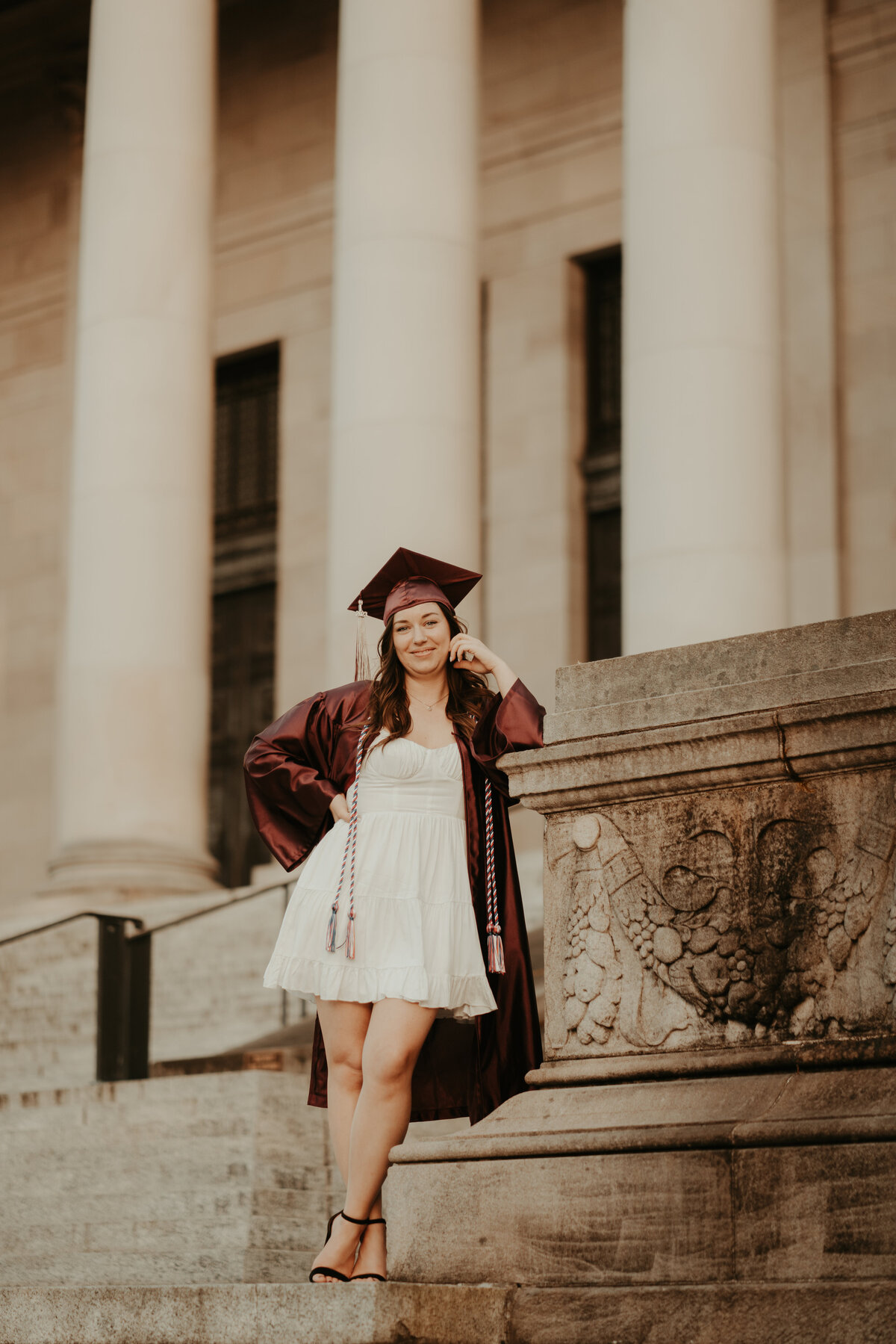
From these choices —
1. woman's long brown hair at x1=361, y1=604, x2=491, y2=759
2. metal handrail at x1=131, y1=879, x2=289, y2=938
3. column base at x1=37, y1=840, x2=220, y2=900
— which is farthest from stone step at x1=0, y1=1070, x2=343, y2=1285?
column base at x1=37, y1=840, x2=220, y2=900

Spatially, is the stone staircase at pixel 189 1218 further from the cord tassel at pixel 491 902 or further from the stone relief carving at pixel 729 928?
the cord tassel at pixel 491 902

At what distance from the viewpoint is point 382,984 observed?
6.67 metres

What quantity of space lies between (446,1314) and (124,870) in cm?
1581

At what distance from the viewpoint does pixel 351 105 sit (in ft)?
67.9

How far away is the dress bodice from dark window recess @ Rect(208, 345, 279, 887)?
21.9 m

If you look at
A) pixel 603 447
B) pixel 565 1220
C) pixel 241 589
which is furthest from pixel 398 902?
pixel 241 589

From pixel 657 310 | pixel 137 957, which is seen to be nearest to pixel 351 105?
pixel 657 310

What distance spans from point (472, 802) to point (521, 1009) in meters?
0.76

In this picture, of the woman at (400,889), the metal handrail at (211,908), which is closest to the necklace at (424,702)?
the woman at (400,889)

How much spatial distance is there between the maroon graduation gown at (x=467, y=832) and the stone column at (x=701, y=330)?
35.4 ft

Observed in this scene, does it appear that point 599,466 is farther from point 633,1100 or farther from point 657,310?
point 633,1100

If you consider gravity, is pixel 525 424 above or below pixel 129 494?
above

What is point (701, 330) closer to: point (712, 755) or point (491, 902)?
point (491, 902)

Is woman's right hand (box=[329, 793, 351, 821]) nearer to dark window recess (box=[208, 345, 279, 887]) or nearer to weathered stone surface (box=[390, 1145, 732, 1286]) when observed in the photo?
weathered stone surface (box=[390, 1145, 732, 1286])
